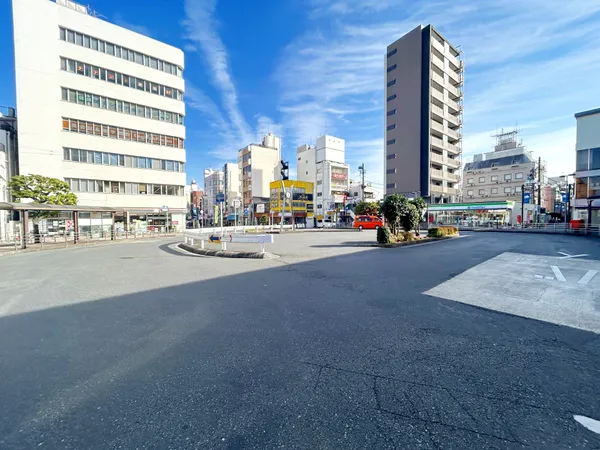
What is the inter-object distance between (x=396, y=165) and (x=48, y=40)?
5021cm

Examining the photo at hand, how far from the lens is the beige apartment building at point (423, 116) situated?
44.9 m

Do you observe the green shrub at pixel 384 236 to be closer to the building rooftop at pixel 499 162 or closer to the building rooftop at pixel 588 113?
the building rooftop at pixel 588 113

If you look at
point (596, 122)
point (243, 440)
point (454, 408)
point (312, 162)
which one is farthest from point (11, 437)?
point (312, 162)

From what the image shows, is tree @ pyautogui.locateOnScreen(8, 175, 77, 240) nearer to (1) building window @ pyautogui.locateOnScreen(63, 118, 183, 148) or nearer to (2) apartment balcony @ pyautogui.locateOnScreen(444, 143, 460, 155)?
(1) building window @ pyautogui.locateOnScreen(63, 118, 183, 148)

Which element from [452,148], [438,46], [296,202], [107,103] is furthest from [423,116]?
[107,103]

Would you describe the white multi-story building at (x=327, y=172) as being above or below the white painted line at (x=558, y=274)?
above

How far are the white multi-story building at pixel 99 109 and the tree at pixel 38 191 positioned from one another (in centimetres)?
610

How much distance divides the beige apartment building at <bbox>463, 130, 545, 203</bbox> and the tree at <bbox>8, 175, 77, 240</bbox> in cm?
7265

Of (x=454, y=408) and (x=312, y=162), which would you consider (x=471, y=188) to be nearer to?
(x=312, y=162)

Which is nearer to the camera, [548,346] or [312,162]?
[548,346]

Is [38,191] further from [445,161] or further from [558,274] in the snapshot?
[445,161]

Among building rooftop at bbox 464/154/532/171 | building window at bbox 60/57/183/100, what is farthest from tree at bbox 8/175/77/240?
building rooftop at bbox 464/154/532/171

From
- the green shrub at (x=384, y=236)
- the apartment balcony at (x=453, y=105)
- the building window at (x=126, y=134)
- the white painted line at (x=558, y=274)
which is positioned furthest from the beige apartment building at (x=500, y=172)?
the building window at (x=126, y=134)

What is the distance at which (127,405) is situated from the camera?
7.79 feet
